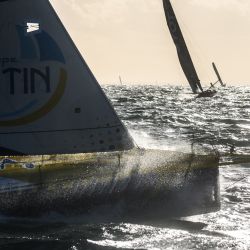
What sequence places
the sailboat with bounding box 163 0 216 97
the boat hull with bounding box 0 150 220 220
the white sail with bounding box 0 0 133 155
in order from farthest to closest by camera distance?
the sailboat with bounding box 163 0 216 97 < the white sail with bounding box 0 0 133 155 < the boat hull with bounding box 0 150 220 220

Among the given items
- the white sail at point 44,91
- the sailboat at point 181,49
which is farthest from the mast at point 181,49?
the white sail at point 44,91

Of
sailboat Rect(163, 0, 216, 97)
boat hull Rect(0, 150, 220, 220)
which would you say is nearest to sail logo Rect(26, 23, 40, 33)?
boat hull Rect(0, 150, 220, 220)

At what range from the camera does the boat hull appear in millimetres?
9805

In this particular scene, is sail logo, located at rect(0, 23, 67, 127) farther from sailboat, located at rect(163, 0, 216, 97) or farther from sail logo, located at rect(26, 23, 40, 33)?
sailboat, located at rect(163, 0, 216, 97)

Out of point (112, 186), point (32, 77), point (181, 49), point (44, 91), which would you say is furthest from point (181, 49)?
point (112, 186)

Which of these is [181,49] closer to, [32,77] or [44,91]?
[44,91]

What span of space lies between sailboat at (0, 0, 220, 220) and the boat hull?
0.07ft

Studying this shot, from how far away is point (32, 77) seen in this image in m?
10.1

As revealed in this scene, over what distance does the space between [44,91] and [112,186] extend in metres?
2.44

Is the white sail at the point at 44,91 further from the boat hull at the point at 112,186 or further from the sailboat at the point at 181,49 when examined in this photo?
the sailboat at the point at 181,49

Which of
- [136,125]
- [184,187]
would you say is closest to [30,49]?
[184,187]

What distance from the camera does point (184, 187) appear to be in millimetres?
10438

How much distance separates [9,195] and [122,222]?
2.33 m

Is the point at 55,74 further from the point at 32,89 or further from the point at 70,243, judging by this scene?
the point at 70,243
